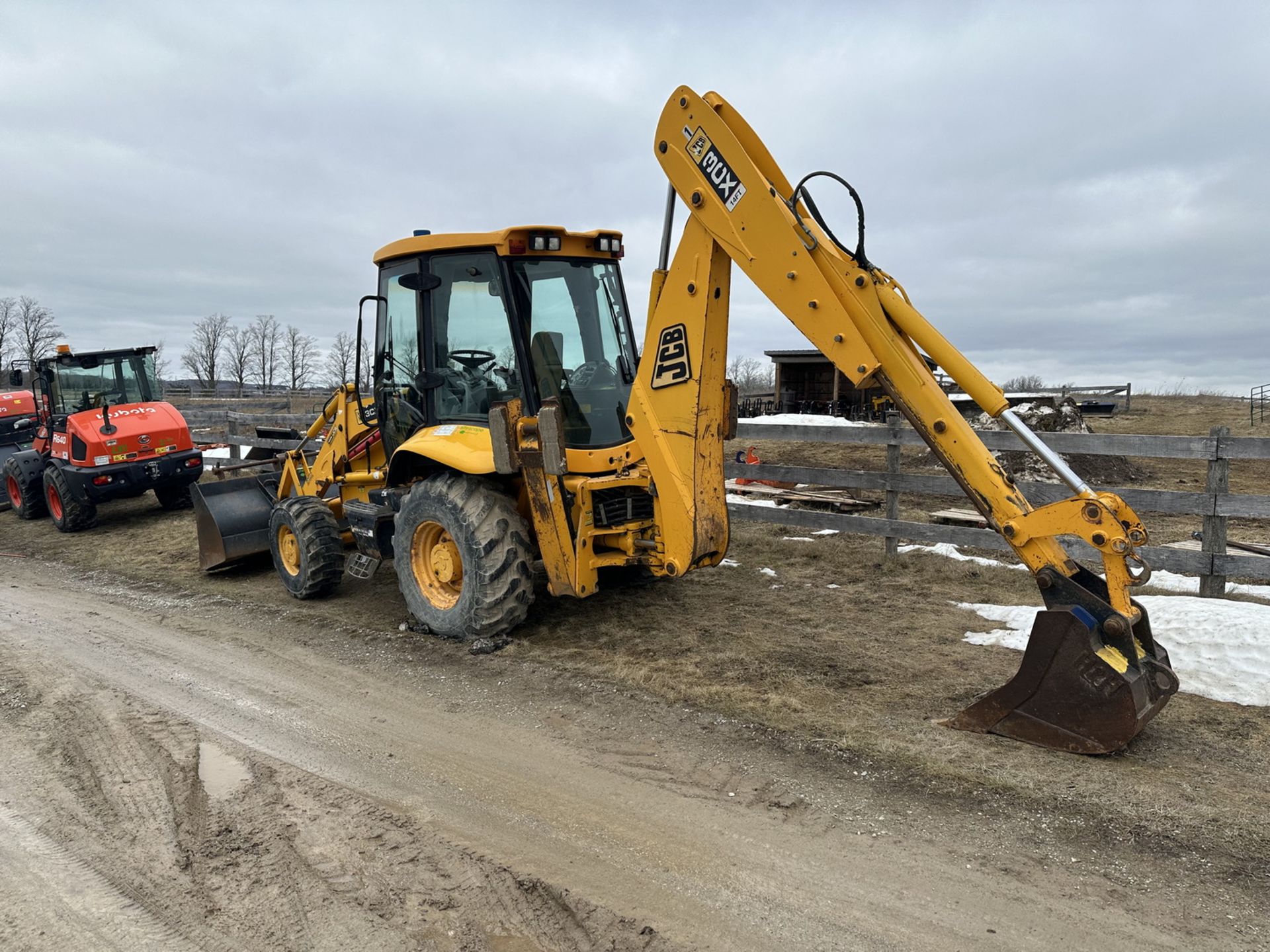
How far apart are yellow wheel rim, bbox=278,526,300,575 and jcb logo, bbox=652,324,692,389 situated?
13.4 feet

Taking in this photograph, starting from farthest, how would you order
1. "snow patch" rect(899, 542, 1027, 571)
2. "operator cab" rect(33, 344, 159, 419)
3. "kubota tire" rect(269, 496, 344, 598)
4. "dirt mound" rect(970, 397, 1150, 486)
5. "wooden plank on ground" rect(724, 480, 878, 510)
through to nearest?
"dirt mound" rect(970, 397, 1150, 486)
"operator cab" rect(33, 344, 159, 419)
"wooden plank on ground" rect(724, 480, 878, 510)
"snow patch" rect(899, 542, 1027, 571)
"kubota tire" rect(269, 496, 344, 598)

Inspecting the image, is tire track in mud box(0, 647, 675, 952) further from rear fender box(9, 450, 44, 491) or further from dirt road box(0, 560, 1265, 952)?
rear fender box(9, 450, 44, 491)

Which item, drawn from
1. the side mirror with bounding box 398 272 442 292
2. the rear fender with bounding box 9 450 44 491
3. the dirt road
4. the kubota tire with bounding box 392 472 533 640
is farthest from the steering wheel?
the rear fender with bounding box 9 450 44 491

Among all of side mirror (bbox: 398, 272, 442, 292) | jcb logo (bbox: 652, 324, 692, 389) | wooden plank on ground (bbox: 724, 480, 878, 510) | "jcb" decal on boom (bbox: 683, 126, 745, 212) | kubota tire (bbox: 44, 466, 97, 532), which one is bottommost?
kubota tire (bbox: 44, 466, 97, 532)

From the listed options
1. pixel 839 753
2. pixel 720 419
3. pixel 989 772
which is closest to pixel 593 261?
pixel 720 419

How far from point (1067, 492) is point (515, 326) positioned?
595cm

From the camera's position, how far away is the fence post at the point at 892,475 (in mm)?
7918

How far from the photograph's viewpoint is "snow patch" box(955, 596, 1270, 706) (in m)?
4.58

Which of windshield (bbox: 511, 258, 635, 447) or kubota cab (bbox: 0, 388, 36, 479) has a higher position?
windshield (bbox: 511, 258, 635, 447)

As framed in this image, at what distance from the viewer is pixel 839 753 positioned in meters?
3.94

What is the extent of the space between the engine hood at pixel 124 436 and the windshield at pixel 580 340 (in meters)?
8.16

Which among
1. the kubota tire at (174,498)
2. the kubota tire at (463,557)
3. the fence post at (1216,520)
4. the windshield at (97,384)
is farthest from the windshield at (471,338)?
the windshield at (97,384)

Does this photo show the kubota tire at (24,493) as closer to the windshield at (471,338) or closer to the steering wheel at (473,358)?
the windshield at (471,338)

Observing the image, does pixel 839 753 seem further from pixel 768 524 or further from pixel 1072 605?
pixel 768 524
